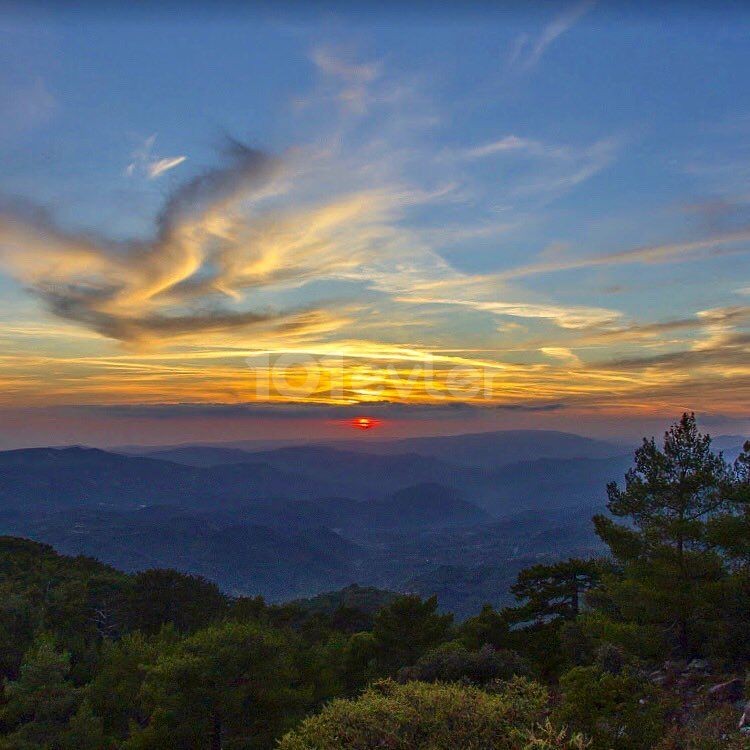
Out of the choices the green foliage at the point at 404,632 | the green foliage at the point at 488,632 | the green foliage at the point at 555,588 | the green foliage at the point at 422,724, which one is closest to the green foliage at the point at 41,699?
the green foliage at the point at 404,632

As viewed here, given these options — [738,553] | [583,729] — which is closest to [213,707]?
[583,729]

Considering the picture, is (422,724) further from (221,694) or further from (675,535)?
(675,535)

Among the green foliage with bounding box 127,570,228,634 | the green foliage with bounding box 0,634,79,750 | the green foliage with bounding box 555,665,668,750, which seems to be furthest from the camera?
the green foliage with bounding box 127,570,228,634

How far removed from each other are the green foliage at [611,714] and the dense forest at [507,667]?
4cm

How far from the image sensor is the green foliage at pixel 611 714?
11.1 meters

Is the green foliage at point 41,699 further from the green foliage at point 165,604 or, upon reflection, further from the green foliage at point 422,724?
the green foliage at point 165,604

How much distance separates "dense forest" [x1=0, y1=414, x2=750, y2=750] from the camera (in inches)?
462

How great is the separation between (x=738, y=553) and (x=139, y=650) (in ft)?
95.5

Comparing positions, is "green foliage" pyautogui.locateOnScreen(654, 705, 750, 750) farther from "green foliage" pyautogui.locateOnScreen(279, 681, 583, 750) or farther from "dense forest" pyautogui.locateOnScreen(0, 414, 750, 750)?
"green foliage" pyautogui.locateOnScreen(279, 681, 583, 750)

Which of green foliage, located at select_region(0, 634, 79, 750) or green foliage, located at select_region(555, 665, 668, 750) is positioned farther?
green foliage, located at select_region(0, 634, 79, 750)

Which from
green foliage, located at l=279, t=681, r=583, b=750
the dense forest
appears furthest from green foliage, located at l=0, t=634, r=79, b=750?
green foliage, located at l=279, t=681, r=583, b=750

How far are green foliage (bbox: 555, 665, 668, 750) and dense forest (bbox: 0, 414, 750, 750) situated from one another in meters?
0.04

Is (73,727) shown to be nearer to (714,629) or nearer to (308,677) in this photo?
(308,677)

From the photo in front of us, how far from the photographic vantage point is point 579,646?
28.3 metres
